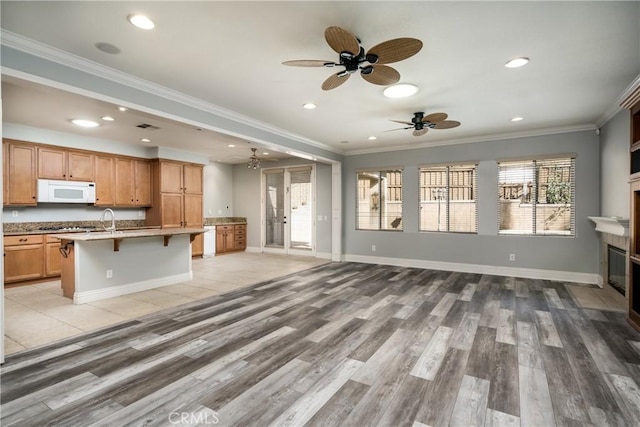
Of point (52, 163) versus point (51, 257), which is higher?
point (52, 163)

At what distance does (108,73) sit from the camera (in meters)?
3.17

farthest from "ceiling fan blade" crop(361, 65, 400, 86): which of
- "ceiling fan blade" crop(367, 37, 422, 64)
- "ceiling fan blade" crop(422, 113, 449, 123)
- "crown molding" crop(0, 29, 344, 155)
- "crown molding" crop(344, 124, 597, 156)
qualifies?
"crown molding" crop(344, 124, 597, 156)

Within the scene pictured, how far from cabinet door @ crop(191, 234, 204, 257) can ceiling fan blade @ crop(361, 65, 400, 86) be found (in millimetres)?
6684

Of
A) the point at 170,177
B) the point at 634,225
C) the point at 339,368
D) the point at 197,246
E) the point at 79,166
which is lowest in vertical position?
the point at 339,368

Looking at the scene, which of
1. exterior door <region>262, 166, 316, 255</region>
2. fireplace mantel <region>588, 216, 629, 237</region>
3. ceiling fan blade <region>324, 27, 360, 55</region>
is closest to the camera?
ceiling fan blade <region>324, 27, 360, 55</region>

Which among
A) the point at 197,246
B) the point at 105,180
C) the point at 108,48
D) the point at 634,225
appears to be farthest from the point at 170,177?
the point at 634,225

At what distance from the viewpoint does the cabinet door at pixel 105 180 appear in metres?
6.44

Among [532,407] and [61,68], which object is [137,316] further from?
[532,407]

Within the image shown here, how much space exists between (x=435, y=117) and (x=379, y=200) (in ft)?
10.9

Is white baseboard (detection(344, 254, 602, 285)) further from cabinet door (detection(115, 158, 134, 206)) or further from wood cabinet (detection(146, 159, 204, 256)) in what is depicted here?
cabinet door (detection(115, 158, 134, 206))

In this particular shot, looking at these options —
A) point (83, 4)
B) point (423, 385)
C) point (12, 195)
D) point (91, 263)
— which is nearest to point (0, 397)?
point (91, 263)

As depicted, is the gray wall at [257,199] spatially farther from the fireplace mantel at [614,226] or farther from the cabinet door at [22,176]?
the fireplace mantel at [614,226]

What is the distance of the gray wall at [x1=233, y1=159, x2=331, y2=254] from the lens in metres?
8.07

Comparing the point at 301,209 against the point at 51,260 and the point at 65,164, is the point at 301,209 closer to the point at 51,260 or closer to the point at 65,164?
the point at 65,164
